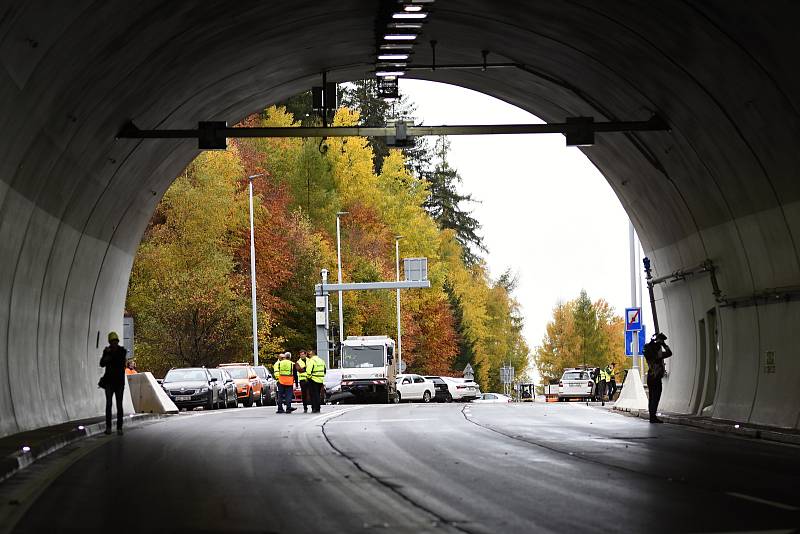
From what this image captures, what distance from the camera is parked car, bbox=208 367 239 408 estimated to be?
150 feet

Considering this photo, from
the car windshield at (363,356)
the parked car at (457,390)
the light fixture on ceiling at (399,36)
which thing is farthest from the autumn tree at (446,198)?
the light fixture on ceiling at (399,36)

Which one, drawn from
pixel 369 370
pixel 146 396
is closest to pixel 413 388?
pixel 369 370

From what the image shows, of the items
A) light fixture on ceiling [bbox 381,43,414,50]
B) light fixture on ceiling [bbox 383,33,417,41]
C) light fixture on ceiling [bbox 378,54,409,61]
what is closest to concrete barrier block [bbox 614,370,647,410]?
light fixture on ceiling [bbox 378,54,409,61]

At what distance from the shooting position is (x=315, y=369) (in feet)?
119

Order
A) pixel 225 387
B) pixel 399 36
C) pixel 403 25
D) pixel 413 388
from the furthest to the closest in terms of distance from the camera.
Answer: pixel 413 388
pixel 225 387
pixel 399 36
pixel 403 25

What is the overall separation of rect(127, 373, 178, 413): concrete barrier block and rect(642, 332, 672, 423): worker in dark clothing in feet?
46.0

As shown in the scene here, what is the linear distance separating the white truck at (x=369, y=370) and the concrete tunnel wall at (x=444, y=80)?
22.8 m

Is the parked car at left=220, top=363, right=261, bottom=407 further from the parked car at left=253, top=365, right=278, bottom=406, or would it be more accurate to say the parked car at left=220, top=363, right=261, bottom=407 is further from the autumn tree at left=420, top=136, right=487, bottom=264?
the autumn tree at left=420, top=136, right=487, bottom=264

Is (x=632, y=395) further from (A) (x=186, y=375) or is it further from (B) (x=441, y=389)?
(B) (x=441, y=389)

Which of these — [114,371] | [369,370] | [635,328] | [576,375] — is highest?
[635,328]

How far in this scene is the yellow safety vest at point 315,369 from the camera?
35.9 m

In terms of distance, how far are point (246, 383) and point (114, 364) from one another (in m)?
25.2

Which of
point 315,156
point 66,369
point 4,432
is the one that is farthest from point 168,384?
point 315,156

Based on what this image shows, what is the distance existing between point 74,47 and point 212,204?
44876 millimetres
